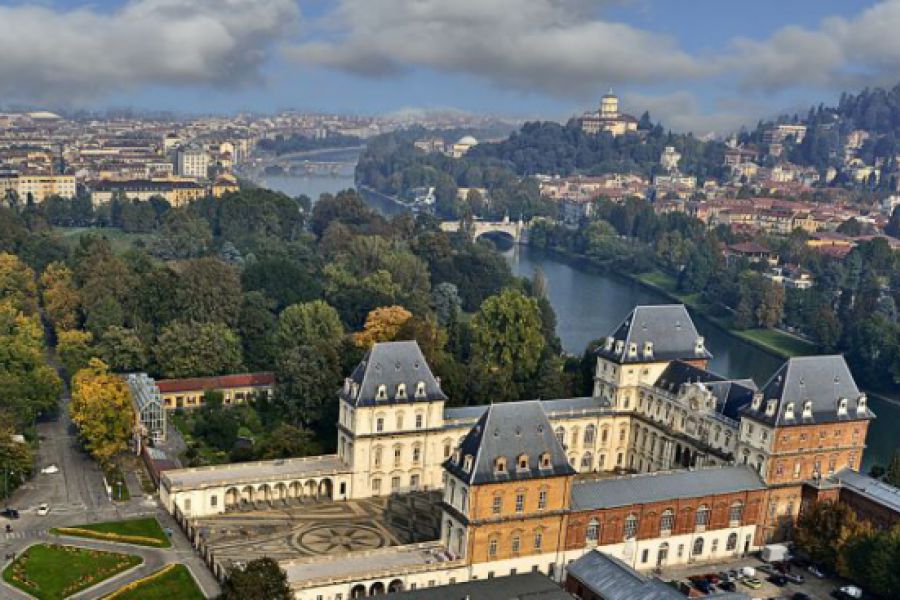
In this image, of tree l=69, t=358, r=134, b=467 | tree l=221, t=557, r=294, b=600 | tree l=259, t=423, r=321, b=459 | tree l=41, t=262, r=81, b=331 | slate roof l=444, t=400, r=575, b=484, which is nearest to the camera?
Answer: tree l=221, t=557, r=294, b=600

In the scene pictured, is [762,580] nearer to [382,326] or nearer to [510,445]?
[510,445]

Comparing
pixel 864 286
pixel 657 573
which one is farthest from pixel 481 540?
pixel 864 286

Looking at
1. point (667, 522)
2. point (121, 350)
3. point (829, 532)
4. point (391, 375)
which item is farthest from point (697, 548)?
point (121, 350)

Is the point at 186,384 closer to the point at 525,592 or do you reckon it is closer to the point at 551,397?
the point at 551,397

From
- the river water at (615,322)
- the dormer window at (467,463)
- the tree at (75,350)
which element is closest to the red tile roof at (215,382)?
the tree at (75,350)

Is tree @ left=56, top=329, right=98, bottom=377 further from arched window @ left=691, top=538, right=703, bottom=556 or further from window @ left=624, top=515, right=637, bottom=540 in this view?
arched window @ left=691, top=538, right=703, bottom=556

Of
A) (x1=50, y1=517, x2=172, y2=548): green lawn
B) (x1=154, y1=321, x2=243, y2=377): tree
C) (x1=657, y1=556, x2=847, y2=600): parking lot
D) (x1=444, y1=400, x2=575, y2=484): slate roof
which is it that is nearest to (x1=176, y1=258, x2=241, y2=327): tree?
(x1=154, y1=321, x2=243, y2=377): tree

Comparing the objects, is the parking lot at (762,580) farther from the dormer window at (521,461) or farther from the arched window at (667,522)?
the dormer window at (521,461)
